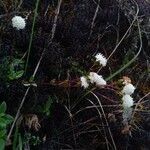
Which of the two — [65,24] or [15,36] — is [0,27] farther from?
[65,24]

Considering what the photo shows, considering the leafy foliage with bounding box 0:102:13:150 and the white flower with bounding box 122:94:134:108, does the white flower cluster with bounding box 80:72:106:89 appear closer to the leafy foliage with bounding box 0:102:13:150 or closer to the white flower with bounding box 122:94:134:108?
the white flower with bounding box 122:94:134:108

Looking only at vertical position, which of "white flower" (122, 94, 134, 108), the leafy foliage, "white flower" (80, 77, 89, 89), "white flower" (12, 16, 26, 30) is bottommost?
the leafy foliage

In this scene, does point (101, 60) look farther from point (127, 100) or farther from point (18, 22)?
point (18, 22)

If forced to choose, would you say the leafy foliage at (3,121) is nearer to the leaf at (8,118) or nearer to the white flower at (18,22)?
the leaf at (8,118)

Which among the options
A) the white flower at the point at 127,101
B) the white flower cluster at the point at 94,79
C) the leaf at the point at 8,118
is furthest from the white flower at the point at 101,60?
the leaf at the point at 8,118

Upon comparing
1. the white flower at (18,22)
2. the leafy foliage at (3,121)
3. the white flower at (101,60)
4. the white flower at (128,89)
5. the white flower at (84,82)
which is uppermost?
the white flower at (18,22)

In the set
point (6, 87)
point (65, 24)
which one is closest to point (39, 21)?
point (65, 24)

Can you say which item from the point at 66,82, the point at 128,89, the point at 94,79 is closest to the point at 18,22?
the point at 66,82

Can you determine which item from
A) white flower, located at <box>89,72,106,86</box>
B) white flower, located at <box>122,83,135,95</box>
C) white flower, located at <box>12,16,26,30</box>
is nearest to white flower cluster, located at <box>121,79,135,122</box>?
white flower, located at <box>122,83,135,95</box>
